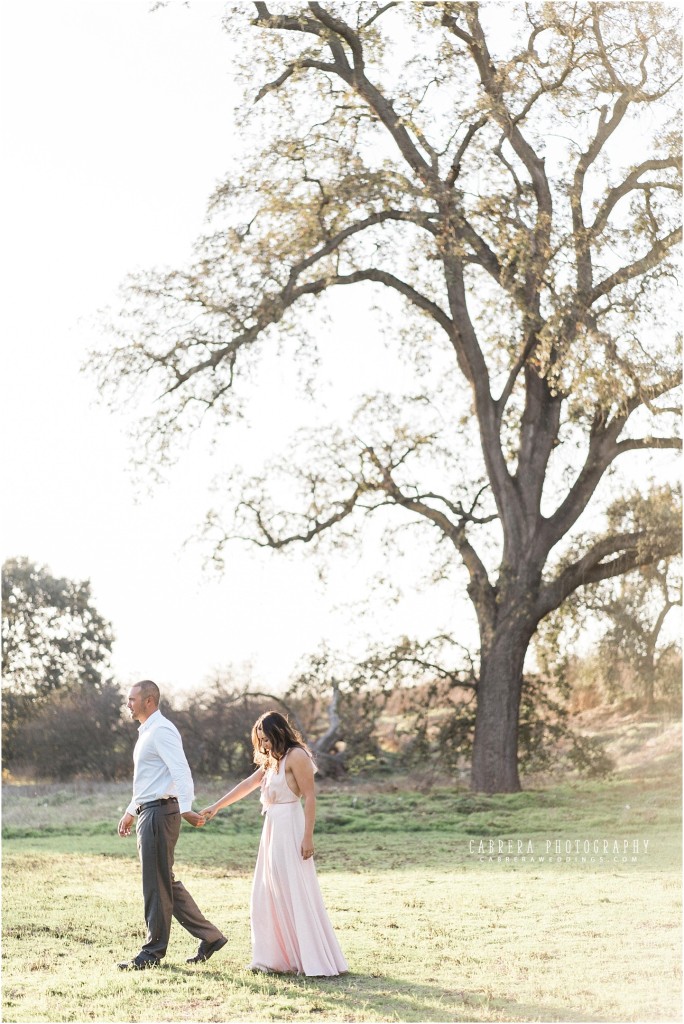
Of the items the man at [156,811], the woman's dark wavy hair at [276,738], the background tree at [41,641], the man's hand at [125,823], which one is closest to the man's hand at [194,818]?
the man at [156,811]

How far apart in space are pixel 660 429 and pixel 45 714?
1336 cm

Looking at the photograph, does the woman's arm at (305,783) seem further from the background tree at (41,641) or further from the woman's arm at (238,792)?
the background tree at (41,641)

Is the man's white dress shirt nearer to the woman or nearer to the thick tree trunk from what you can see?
the woman

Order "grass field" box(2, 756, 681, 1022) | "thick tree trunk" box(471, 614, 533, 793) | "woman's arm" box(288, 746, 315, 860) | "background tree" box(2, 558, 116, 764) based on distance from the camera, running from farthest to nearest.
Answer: "background tree" box(2, 558, 116, 764) < "thick tree trunk" box(471, 614, 533, 793) < "woman's arm" box(288, 746, 315, 860) < "grass field" box(2, 756, 681, 1022)

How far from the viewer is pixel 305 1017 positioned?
5.58 m

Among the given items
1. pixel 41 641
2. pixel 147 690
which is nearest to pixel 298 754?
pixel 147 690

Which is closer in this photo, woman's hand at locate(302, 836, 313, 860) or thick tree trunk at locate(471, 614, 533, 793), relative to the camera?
woman's hand at locate(302, 836, 313, 860)

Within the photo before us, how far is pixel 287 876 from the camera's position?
631 centimetres

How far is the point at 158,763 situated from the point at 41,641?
18227mm

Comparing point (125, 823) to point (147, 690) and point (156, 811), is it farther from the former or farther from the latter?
point (147, 690)

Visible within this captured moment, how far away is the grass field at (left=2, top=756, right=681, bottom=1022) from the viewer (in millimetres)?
6004

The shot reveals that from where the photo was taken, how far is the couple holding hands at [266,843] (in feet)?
20.6

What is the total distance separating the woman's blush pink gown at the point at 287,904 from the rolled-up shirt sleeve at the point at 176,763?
420mm

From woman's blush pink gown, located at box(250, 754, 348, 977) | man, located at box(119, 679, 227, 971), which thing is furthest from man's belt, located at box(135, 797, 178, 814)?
woman's blush pink gown, located at box(250, 754, 348, 977)
